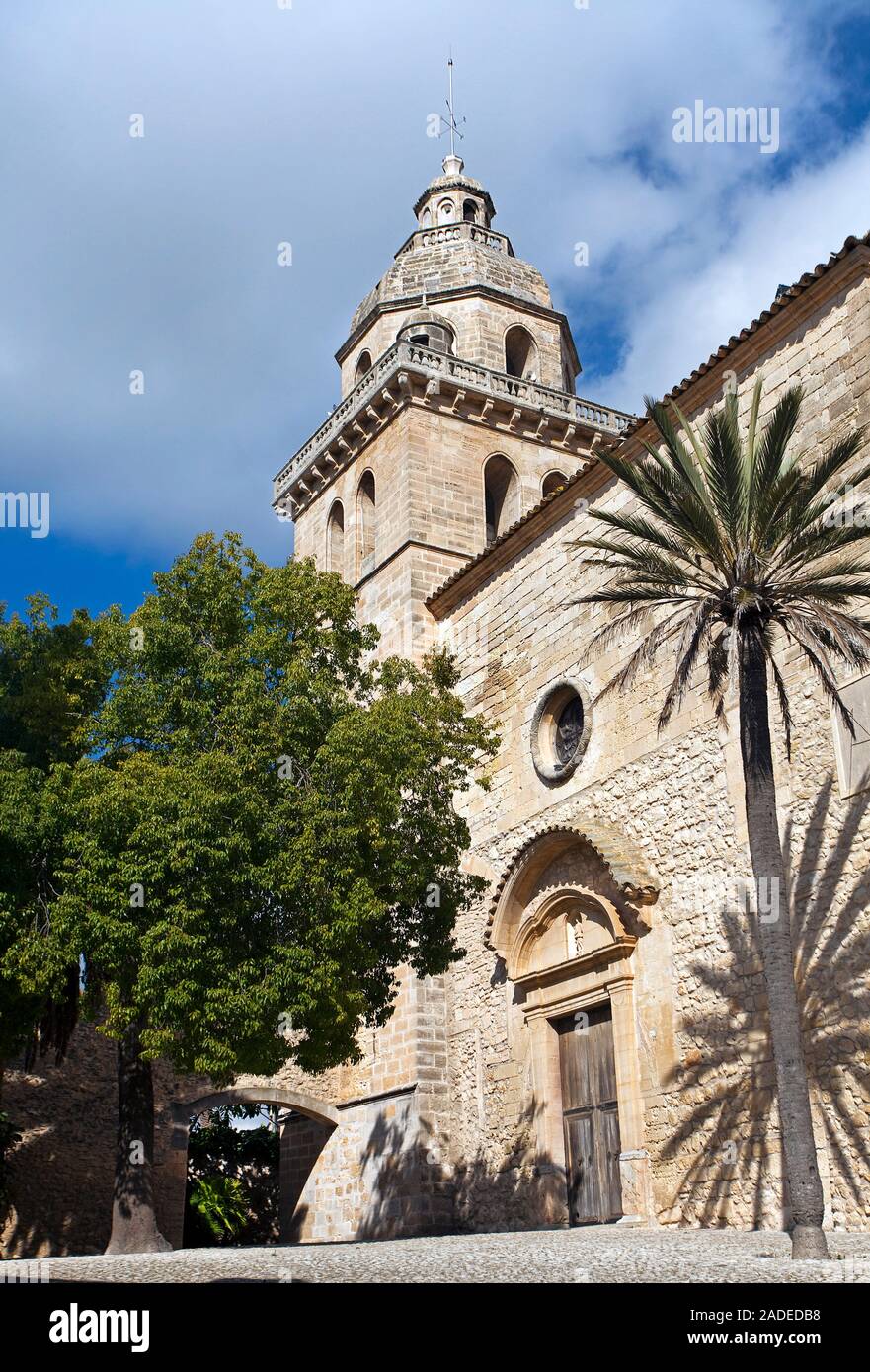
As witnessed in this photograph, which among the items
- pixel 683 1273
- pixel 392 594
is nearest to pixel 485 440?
pixel 392 594

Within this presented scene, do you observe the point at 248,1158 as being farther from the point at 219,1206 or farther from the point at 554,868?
the point at 554,868

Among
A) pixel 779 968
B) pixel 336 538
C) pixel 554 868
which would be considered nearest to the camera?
pixel 779 968

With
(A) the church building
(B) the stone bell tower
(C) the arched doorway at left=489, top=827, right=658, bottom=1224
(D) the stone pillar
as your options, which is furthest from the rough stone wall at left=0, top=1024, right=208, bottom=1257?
(D) the stone pillar

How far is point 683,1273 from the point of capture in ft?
26.3

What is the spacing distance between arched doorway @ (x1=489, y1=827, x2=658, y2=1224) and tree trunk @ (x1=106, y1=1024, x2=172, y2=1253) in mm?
5152

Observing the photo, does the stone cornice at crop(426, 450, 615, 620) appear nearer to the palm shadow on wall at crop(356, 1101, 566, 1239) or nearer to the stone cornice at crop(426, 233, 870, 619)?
the stone cornice at crop(426, 233, 870, 619)

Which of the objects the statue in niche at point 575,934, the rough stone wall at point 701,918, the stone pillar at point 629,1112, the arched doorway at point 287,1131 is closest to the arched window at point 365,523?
the rough stone wall at point 701,918

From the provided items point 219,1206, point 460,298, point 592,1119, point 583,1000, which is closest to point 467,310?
point 460,298

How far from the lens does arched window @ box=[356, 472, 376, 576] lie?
978 inches

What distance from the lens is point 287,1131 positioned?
23.7 m

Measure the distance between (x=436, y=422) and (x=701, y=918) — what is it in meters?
12.6

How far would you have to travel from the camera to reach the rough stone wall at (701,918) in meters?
12.4
